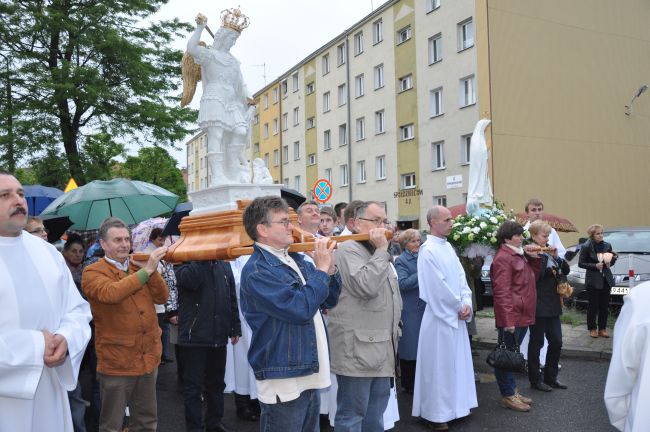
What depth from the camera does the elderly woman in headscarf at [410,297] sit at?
620 cm

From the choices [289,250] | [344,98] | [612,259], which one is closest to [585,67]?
[344,98]

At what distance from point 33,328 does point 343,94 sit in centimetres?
3039

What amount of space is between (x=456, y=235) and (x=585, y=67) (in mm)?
20848

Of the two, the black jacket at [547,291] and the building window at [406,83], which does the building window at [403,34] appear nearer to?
the building window at [406,83]

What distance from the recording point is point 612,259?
351 inches

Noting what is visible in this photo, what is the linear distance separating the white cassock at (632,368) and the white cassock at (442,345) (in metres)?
2.69

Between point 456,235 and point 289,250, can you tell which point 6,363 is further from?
point 456,235

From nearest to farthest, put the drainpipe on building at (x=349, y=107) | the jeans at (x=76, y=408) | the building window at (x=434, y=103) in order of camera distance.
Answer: the jeans at (x=76, y=408), the building window at (x=434, y=103), the drainpipe on building at (x=349, y=107)

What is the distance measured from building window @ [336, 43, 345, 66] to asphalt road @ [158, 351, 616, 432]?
90.2ft

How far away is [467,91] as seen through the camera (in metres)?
23.5

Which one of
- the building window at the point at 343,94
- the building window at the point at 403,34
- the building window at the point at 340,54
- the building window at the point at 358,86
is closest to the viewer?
the building window at the point at 403,34

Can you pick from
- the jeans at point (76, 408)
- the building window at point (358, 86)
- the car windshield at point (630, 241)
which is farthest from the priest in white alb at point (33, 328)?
the building window at point (358, 86)

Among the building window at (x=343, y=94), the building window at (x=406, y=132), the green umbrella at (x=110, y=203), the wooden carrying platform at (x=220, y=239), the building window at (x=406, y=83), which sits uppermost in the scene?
the building window at (x=343, y=94)

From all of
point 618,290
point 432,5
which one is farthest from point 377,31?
point 618,290
